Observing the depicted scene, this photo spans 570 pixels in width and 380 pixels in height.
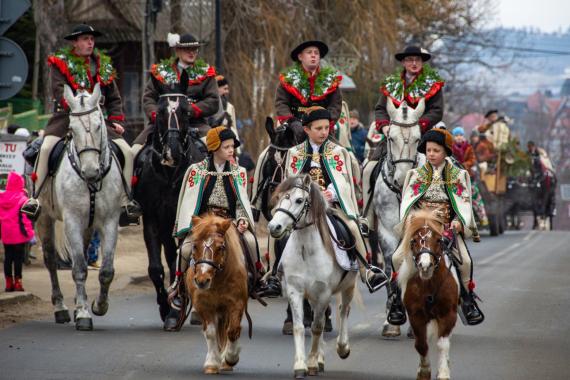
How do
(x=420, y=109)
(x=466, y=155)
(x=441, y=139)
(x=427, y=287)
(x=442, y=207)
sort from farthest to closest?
(x=466, y=155) < (x=420, y=109) < (x=441, y=139) < (x=442, y=207) < (x=427, y=287)

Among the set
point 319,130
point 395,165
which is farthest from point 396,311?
point 395,165

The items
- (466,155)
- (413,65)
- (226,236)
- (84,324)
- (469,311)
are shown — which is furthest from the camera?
(466,155)

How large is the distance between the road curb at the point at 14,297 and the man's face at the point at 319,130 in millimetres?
5055

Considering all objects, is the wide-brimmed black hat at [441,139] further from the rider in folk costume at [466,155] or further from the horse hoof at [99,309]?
the rider in folk costume at [466,155]

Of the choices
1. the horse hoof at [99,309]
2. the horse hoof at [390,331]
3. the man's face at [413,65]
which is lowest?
the horse hoof at [390,331]

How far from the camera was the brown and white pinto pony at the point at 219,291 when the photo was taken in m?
10.4

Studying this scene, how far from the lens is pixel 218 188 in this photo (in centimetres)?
1199

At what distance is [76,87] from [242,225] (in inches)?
146

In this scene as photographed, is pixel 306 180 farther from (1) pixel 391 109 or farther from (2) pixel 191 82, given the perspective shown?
(2) pixel 191 82

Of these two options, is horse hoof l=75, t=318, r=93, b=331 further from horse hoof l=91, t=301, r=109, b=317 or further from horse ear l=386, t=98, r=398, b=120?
horse ear l=386, t=98, r=398, b=120

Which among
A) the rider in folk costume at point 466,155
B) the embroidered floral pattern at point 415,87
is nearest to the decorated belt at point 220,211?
the embroidered floral pattern at point 415,87

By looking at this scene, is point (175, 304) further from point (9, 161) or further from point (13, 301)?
point (9, 161)

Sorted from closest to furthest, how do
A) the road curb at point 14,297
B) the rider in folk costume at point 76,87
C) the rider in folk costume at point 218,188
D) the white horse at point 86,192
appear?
1. the rider in folk costume at point 218,188
2. the white horse at point 86,192
3. the rider in folk costume at point 76,87
4. the road curb at point 14,297

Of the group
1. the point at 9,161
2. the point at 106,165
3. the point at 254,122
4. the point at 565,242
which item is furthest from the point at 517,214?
the point at 106,165
